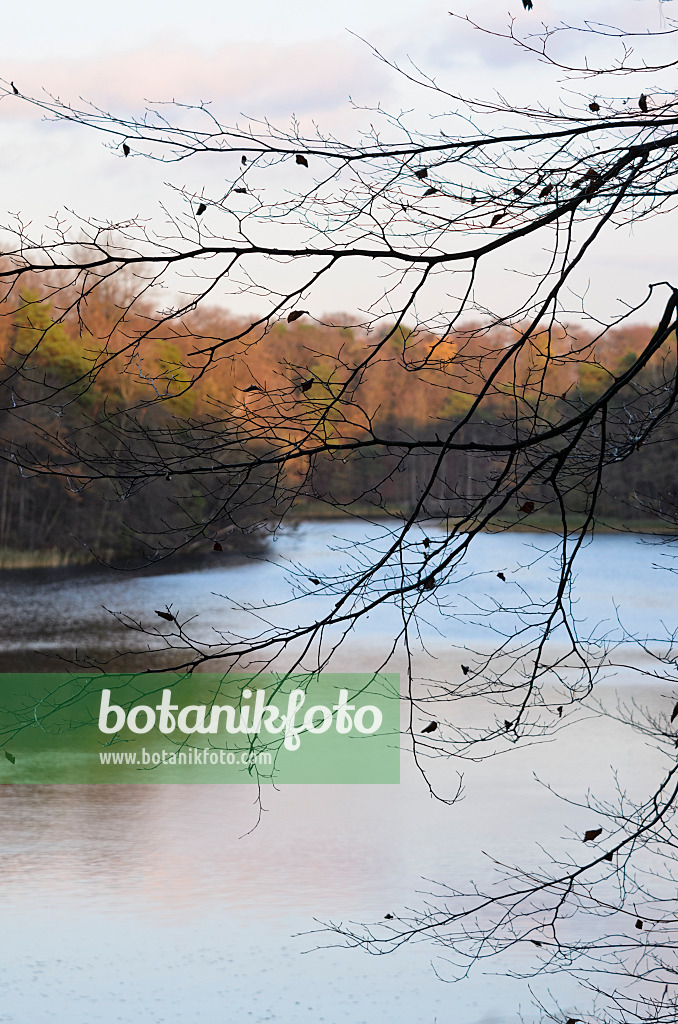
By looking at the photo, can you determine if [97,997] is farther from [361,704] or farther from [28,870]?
[361,704]

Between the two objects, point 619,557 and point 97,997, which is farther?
point 619,557

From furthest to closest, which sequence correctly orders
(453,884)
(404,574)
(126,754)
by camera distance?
(126,754) → (453,884) → (404,574)

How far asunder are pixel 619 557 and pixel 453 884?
2520 centimetres

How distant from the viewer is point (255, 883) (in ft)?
28.0

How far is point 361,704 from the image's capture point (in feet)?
44.5

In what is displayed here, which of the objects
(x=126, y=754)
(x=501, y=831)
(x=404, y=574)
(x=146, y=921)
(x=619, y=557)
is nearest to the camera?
(x=404, y=574)

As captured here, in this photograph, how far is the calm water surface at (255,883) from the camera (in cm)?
657

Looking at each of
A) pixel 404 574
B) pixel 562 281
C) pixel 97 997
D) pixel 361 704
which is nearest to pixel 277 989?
pixel 97 997

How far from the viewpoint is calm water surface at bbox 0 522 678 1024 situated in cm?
657

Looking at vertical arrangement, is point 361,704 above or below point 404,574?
below

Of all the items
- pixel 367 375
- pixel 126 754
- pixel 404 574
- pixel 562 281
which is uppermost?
pixel 562 281
